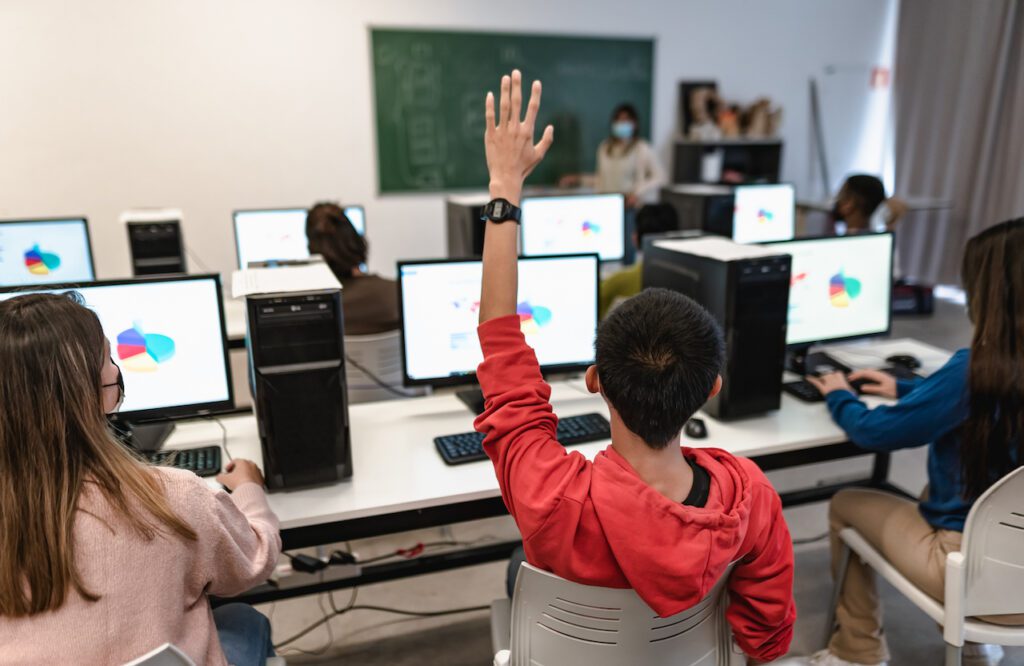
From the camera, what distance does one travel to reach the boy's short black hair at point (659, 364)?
3.03 ft

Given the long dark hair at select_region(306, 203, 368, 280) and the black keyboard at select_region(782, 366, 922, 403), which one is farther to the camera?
the long dark hair at select_region(306, 203, 368, 280)

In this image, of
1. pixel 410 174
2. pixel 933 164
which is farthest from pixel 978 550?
pixel 933 164

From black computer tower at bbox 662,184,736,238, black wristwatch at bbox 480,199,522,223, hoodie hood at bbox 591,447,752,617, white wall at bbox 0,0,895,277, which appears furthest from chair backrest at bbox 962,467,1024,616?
white wall at bbox 0,0,895,277

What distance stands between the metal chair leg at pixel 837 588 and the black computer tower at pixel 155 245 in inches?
108

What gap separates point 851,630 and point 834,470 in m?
1.35

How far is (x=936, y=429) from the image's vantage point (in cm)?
154

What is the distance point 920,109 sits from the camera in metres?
5.79

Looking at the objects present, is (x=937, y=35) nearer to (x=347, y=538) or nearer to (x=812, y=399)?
(x=812, y=399)

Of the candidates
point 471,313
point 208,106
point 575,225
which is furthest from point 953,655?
point 208,106

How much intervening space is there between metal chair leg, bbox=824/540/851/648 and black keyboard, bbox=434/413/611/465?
0.72 metres

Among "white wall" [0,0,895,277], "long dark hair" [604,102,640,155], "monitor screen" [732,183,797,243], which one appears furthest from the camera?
"long dark hair" [604,102,640,155]

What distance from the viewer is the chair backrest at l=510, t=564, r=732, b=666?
3.18 feet

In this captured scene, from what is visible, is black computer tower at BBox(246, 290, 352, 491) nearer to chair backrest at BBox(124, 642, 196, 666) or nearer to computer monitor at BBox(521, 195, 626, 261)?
chair backrest at BBox(124, 642, 196, 666)

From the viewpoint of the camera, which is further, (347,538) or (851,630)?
(851,630)
